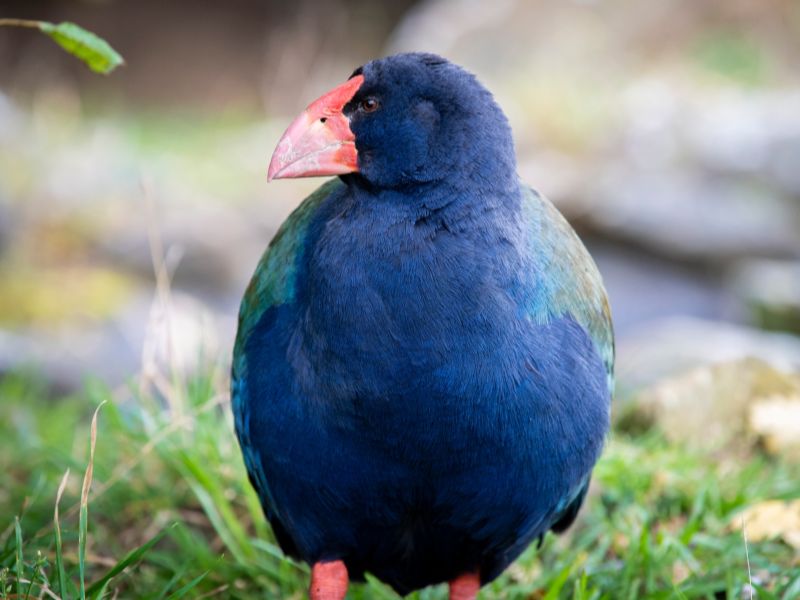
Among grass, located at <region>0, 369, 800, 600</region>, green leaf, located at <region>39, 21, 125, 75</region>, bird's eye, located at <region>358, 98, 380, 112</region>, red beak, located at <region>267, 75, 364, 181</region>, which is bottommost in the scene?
grass, located at <region>0, 369, 800, 600</region>

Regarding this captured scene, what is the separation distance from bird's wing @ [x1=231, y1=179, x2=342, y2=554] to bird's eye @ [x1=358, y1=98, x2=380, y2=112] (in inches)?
10.0

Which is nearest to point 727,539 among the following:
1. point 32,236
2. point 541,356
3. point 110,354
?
point 541,356

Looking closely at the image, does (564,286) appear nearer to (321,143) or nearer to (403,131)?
(403,131)

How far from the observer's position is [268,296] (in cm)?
212

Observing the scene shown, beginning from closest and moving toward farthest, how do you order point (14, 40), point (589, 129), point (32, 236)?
1. point (32, 236)
2. point (589, 129)
3. point (14, 40)

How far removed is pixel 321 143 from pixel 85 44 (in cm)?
48

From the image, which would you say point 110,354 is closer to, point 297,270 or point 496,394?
point 297,270

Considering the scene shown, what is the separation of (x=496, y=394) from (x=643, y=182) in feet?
19.6

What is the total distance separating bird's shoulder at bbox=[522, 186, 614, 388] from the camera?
1.94 metres

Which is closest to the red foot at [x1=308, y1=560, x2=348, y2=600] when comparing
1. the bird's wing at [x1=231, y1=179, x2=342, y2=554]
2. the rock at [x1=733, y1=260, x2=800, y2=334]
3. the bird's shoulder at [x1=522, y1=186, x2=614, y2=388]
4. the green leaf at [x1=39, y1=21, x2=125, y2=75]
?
the bird's wing at [x1=231, y1=179, x2=342, y2=554]

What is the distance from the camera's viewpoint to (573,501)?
229 cm

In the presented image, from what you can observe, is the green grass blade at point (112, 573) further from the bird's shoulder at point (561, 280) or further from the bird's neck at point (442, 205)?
the bird's shoulder at point (561, 280)

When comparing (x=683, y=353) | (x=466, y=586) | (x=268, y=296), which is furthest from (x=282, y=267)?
(x=683, y=353)

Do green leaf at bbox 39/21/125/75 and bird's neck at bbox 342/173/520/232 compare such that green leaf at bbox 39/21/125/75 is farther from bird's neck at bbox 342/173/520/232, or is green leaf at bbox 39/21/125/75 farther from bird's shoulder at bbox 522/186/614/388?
bird's shoulder at bbox 522/186/614/388
